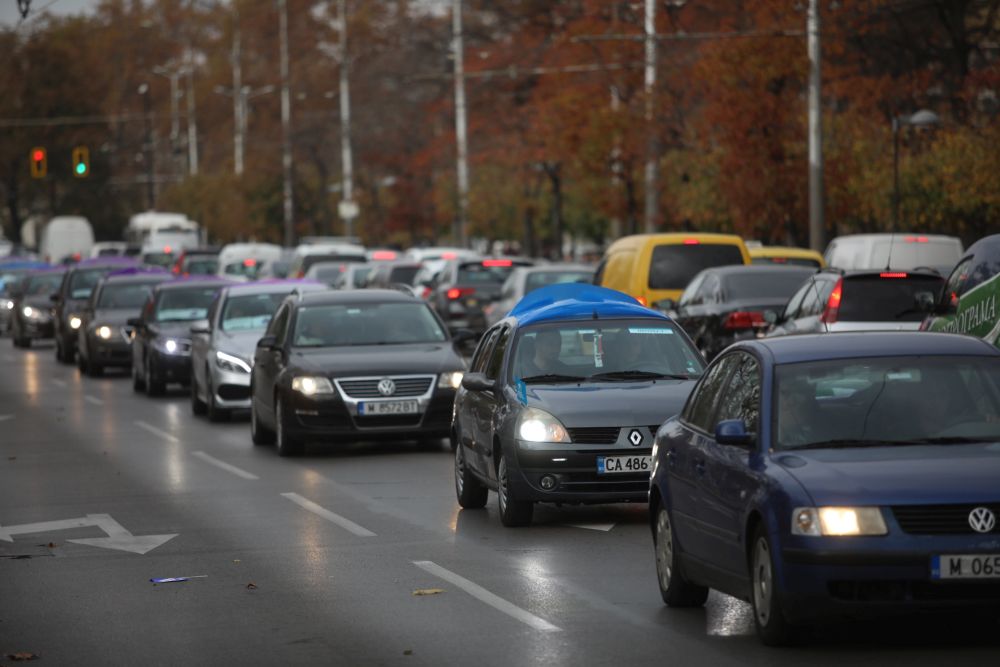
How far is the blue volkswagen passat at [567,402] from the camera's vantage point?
14.1 meters

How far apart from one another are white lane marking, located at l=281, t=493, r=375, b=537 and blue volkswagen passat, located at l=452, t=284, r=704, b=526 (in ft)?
2.99

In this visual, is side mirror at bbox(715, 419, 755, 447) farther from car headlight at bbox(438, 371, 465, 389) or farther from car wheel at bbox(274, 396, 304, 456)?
car wheel at bbox(274, 396, 304, 456)

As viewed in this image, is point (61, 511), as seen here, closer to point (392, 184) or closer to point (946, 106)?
point (946, 106)

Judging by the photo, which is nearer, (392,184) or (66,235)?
(392,184)

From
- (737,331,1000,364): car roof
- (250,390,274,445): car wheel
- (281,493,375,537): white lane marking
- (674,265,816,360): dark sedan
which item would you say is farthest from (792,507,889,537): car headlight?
(674,265,816,360): dark sedan

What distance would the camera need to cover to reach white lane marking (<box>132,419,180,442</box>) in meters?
23.6

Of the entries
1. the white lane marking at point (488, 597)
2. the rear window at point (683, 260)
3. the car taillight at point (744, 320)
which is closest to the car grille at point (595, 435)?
the white lane marking at point (488, 597)

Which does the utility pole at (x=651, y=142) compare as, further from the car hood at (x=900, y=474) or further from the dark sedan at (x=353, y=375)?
the car hood at (x=900, y=474)

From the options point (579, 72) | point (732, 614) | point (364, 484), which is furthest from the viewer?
point (579, 72)

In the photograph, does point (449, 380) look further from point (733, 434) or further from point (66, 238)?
point (66, 238)

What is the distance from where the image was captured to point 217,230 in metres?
112

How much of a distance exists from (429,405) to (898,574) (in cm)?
1184

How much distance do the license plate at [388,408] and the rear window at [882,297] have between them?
416cm

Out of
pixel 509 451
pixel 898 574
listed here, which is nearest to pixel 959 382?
pixel 898 574
